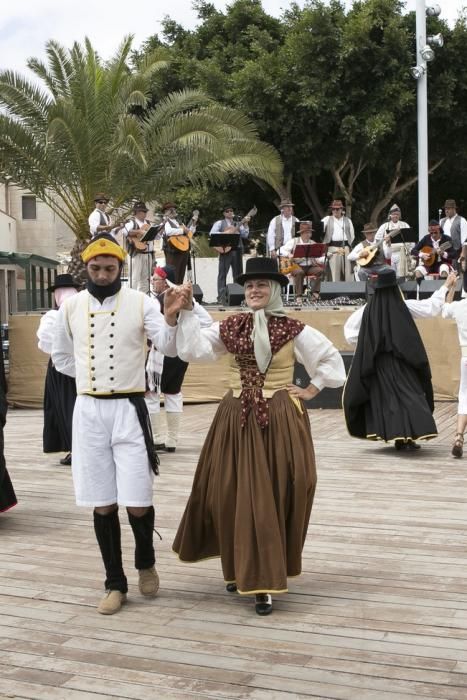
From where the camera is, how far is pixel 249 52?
28094 millimetres

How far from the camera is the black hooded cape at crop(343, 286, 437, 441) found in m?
9.49

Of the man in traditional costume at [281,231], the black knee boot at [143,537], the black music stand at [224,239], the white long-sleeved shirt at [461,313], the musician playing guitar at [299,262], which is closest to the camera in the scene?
the black knee boot at [143,537]

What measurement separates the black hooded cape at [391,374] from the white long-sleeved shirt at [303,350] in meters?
4.23

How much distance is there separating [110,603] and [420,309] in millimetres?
5352

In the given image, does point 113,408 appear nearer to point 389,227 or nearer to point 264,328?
point 264,328

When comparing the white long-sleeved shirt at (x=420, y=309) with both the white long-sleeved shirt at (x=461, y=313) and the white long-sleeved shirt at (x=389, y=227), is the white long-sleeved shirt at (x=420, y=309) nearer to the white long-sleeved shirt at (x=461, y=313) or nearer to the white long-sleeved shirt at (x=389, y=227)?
the white long-sleeved shirt at (x=461, y=313)

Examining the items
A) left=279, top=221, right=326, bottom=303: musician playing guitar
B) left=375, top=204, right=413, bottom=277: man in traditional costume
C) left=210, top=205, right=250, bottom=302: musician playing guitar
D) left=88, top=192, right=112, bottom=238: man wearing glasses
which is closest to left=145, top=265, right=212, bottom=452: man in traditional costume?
left=88, top=192, right=112, bottom=238: man wearing glasses

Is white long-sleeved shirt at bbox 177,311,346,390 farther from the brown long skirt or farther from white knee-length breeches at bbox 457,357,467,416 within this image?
white knee-length breeches at bbox 457,357,467,416

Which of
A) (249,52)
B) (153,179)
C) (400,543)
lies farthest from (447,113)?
(400,543)

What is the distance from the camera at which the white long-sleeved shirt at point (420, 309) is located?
9352 mm

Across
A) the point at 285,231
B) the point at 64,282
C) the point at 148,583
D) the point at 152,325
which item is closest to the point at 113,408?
the point at 152,325

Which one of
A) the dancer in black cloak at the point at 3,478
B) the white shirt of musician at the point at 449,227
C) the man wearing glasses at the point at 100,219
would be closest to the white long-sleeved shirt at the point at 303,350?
the dancer in black cloak at the point at 3,478

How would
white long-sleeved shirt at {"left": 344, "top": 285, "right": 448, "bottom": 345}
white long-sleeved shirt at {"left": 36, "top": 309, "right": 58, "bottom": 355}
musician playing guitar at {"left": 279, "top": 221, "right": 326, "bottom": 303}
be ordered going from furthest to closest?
musician playing guitar at {"left": 279, "top": 221, "right": 326, "bottom": 303}
white long-sleeved shirt at {"left": 344, "top": 285, "right": 448, "bottom": 345}
white long-sleeved shirt at {"left": 36, "top": 309, "right": 58, "bottom": 355}

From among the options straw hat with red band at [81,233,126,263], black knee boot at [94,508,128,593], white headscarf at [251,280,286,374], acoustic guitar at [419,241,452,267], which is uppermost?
acoustic guitar at [419,241,452,267]
